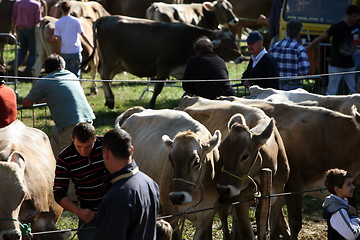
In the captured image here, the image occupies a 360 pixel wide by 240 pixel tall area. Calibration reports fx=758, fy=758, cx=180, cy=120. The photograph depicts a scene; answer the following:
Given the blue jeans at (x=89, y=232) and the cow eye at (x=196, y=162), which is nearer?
the blue jeans at (x=89, y=232)

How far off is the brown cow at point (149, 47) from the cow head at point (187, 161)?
915cm

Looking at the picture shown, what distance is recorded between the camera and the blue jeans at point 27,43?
19406mm

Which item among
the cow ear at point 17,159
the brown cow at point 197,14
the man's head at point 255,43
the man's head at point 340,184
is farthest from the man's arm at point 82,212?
the brown cow at point 197,14

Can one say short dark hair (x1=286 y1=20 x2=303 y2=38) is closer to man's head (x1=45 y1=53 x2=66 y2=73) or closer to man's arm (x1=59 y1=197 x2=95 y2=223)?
man's head (x1=45 y1=53 x2=66 y2=73)

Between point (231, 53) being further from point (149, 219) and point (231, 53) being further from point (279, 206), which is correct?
point (149, 219)

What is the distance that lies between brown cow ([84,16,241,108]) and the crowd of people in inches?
31.8

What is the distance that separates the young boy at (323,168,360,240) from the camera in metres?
6.50

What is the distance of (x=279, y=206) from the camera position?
8320mm

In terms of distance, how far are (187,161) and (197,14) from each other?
14202 millimetres

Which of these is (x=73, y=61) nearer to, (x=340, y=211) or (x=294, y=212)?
(x=294, y=212)

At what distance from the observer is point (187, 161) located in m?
7.18

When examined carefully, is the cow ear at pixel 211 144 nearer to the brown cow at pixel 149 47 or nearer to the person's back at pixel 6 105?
the person's back at pixel 6 105

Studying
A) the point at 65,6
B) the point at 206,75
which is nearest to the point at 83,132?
the point at 206,75

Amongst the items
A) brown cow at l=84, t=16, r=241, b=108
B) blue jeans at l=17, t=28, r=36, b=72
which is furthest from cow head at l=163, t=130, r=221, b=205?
blue jeans at l=17, t=28, r=36, b=72
